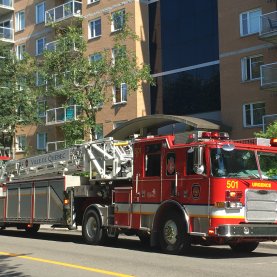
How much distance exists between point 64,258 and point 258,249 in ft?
18.9

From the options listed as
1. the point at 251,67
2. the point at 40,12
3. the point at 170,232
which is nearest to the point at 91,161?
the point at 170,232

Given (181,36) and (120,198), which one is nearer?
(120,198)

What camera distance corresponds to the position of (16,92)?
3262cm

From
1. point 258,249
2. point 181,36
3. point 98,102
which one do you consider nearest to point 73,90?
point 98,102

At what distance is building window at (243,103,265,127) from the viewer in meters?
31.0

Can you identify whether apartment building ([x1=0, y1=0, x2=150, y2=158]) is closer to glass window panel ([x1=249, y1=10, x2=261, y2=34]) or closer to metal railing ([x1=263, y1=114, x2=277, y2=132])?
glass window panel ([x1=249, y1=10, x2=261, y2=34])

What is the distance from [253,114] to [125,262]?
21381 mm

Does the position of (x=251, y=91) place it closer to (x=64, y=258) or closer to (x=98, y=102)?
(x=98, y=102)

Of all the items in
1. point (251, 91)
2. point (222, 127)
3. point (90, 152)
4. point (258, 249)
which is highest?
point (251, 91)

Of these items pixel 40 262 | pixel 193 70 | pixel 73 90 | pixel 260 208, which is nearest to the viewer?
pixel 40 262

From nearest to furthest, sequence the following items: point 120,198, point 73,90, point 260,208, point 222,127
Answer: point 260,208 < point 120,198 < point 73,90 < point 222,127

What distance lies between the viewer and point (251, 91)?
31422 millimetres

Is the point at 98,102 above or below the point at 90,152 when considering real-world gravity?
above

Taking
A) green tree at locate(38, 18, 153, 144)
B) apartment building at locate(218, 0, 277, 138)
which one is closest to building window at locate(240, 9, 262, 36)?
apartment building at locate(218, 0, 277, 138)
